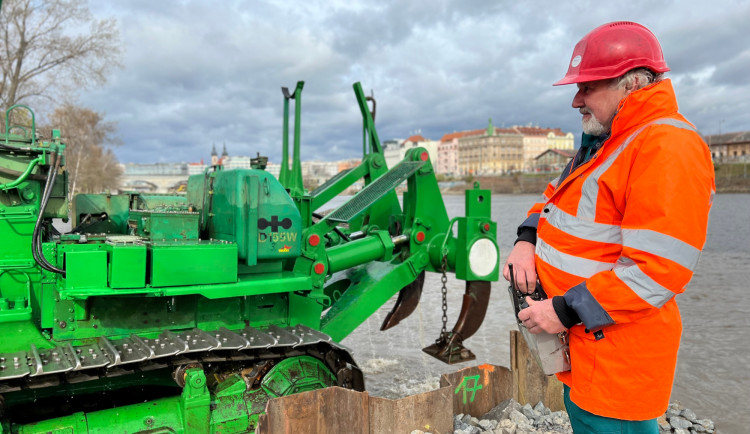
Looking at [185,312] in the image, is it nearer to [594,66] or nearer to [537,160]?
[594,66]

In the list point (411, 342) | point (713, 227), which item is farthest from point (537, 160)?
point (411, 342)

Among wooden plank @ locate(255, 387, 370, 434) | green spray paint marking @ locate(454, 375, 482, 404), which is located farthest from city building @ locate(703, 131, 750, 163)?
wooden plank @ locate(255, 387, 370, 434)

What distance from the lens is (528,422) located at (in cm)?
433

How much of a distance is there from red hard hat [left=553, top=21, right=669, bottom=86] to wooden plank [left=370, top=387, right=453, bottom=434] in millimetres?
2449

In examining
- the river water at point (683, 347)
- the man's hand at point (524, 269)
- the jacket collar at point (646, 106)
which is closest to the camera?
the jacket collar at point (646, 106)

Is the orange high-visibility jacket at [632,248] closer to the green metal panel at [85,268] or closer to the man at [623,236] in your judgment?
the man at [623,236]

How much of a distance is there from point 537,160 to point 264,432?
13252cm

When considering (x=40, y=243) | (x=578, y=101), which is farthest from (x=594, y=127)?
(x=40, y=243)

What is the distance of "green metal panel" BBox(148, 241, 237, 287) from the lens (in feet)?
11.6

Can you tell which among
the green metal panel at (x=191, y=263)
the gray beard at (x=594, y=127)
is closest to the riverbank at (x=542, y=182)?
the green metal panel at (x=191, y=263)

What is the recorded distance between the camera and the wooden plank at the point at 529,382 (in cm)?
473

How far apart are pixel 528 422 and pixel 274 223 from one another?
2.38 meters

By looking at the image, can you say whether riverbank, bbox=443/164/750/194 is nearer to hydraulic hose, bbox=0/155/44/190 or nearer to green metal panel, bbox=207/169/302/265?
green metal panel, bbox=207/169/302/265

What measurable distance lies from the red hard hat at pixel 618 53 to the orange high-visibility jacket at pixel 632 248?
0.10 meters
